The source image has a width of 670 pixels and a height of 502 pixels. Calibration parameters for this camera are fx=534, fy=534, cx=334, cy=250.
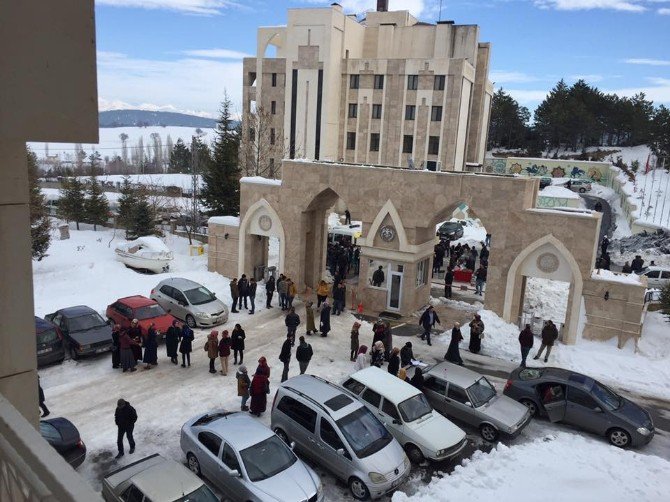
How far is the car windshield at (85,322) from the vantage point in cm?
1619

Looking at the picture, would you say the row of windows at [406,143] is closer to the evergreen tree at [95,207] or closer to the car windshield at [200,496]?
the evergreen tree at [95,207]

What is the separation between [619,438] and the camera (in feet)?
41.1

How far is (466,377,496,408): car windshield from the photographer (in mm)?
12914

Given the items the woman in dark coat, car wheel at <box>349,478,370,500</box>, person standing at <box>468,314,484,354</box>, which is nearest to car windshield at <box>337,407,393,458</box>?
car wheel at <box>349,478,370,500</box>

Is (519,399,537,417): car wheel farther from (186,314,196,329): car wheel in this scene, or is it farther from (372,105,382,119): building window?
(372,105,382,119): building window

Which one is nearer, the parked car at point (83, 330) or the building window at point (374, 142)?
the parked car at point (83, 330)

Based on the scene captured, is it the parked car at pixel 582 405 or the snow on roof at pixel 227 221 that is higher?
the snow on roof at pixel 227 221

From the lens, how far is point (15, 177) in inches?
178

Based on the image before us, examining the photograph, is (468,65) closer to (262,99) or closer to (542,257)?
(262,99)

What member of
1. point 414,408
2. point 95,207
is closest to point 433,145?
point 95,207

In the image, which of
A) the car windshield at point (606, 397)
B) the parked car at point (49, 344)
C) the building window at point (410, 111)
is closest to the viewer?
the car windshield at point (606, 397)

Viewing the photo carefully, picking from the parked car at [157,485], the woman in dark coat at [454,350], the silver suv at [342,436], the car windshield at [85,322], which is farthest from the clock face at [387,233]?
the parked car at [157,485]

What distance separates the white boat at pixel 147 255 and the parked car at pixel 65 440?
16.1 metres

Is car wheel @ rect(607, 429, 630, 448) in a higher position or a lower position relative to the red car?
lower
